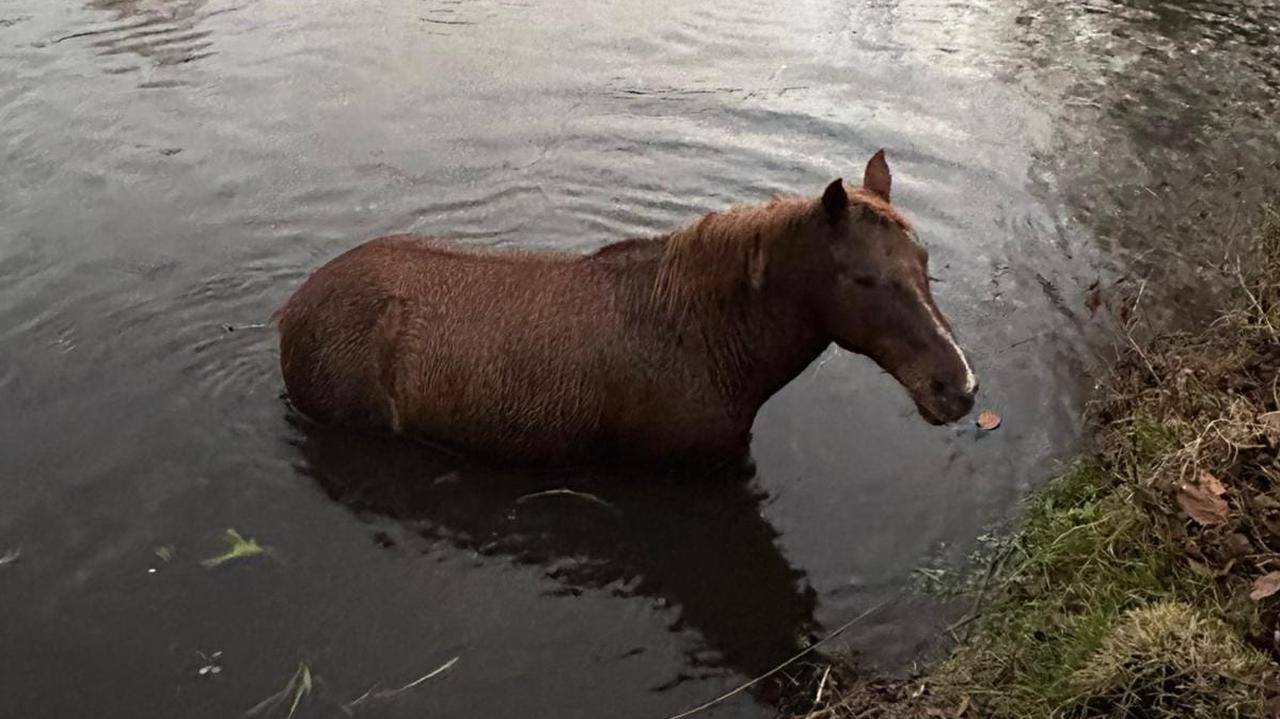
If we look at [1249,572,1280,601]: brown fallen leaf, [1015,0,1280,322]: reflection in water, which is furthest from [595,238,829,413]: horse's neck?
[1015,0,1280,322]: reflection in water

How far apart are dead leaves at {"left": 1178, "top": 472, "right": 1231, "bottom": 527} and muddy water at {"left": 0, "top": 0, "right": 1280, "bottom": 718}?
1382mm

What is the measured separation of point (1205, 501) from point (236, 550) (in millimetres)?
5343

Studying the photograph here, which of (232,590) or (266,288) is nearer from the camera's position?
(232,590)

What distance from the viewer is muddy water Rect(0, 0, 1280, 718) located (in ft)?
18.8

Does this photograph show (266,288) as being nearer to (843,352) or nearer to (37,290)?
(37,290)

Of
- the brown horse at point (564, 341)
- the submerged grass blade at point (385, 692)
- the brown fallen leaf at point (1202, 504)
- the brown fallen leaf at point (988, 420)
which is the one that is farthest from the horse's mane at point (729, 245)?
the submerged grass blade at point (385, 692)

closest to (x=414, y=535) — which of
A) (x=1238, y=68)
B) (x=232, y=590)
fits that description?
(x=232, y=590)

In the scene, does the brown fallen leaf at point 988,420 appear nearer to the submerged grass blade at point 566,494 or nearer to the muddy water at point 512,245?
the muddy water at point 512,245

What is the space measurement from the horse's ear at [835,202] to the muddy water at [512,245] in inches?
81.0

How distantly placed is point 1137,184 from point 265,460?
8.26 meters

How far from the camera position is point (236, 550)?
20.3ft

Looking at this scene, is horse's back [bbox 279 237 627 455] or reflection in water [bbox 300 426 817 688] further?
horse's back [bbox 279 237 627 455]

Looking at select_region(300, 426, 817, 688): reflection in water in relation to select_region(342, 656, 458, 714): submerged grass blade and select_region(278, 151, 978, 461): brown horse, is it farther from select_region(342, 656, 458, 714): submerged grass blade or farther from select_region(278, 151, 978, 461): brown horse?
select_region(342, 656, 458, 714): submerged grass blade

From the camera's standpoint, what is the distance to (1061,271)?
8812mm
